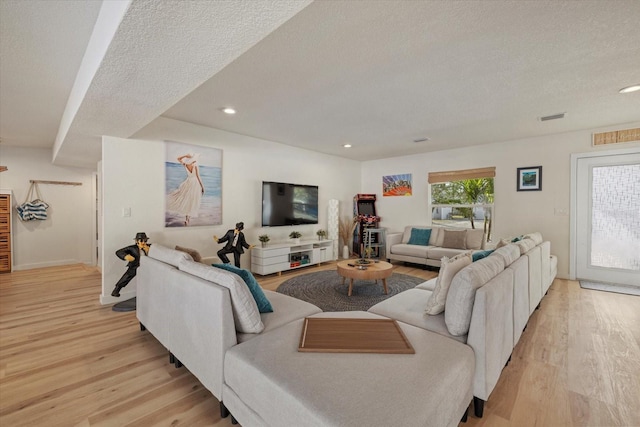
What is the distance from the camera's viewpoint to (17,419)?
5.03ft

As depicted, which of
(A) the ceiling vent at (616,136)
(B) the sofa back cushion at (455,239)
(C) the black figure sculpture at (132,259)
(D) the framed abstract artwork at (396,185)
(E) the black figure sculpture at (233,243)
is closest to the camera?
(C) the black figure sculpture at (132,259)

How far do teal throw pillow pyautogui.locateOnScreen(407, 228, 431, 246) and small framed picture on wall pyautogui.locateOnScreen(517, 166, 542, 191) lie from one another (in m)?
1.76

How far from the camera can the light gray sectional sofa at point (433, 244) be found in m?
4.93

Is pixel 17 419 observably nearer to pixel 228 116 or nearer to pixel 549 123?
pixel 228 116

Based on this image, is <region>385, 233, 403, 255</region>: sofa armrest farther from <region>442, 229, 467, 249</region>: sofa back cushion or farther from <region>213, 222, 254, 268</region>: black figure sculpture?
<region>213, 222, 254, 268</region>: black figure sculpture

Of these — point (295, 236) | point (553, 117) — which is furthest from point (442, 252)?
point (295, 236)

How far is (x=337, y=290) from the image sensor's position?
12.6 feet

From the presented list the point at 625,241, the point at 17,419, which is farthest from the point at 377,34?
the point at 625,241

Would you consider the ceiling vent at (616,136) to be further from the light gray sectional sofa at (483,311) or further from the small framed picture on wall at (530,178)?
the light gray sectional sofa at (483,311)

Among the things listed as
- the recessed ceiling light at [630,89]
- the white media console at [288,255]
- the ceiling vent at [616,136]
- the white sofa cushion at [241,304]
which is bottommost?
the white media console at [288,255]

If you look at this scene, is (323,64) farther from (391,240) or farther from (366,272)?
(391,240)

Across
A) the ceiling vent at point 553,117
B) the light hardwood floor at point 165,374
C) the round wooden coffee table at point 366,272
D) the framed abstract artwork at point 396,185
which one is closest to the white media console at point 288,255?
the round wooden coffee table at point 366,272

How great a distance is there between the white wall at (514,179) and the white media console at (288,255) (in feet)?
7.66

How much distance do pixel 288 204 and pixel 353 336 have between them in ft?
12.5
